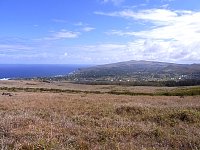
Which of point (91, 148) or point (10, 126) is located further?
point (10, 126)

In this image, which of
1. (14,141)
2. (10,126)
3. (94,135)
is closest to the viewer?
(14,141)

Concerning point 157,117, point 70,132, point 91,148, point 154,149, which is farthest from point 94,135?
point 157,117

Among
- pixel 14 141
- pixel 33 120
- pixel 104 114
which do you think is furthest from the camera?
pixel 104 114

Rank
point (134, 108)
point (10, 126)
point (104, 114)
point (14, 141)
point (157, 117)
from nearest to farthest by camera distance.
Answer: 1. point (14, 141)
2. point (10, 126)
3. point (157, 117)
4. point (104, 114)
5. point (134, 108)

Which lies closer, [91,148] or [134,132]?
[91,148]

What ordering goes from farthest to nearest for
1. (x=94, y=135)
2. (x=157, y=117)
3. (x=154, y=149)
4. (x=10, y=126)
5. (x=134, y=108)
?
(x=134, y=108), (x=157, y=117), (x=10, y=126), (x=94, y=135), (x=154, y=149)

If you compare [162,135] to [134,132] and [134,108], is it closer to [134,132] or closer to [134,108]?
[134,132]

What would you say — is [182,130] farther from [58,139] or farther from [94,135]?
[58,139]

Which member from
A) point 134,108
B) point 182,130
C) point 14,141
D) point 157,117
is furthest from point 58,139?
point 134,108

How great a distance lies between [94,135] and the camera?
10.9 meters

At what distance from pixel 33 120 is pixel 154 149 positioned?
590 cm

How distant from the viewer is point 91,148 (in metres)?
9.26

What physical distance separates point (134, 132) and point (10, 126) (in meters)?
4.26

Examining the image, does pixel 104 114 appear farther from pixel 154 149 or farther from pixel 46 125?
pixel 154 149
